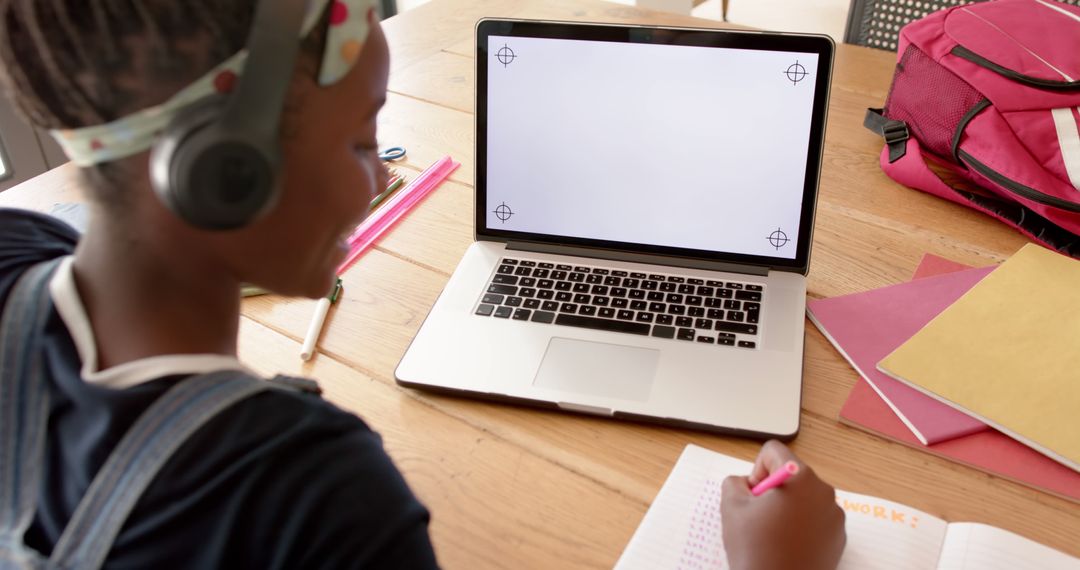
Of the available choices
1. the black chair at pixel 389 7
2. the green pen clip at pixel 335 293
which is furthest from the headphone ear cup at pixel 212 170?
the black chair at pixel 389 7

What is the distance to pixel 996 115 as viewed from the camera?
3.33ft

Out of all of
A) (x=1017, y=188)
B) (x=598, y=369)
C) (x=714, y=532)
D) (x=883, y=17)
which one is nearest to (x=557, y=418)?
(x=598, y=369)

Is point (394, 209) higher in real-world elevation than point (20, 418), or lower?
lower

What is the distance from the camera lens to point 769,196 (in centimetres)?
88

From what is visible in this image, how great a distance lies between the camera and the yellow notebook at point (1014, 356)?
28.8 inches

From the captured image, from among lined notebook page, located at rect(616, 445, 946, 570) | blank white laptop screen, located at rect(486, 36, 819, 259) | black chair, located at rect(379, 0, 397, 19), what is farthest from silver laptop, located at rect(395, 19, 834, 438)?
black chair, located at rect(379, 0, 397, 19)

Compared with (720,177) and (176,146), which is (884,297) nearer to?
(720,177)

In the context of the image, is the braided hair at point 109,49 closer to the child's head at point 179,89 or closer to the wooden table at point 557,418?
the child's head at point 179,89

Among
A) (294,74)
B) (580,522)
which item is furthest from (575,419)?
(294,74)

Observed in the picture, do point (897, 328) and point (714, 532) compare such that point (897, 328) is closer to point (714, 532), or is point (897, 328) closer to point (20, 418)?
point (714, 532)

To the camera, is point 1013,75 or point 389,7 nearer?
point 1013,75

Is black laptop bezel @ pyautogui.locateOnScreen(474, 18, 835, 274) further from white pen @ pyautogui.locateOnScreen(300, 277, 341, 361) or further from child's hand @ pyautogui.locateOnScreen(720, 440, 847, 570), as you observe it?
child's hand @ pyautogui.locateOnScreen(720, 440, 847, 570)

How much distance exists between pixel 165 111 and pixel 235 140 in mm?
40

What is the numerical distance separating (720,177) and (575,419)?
297 mm
